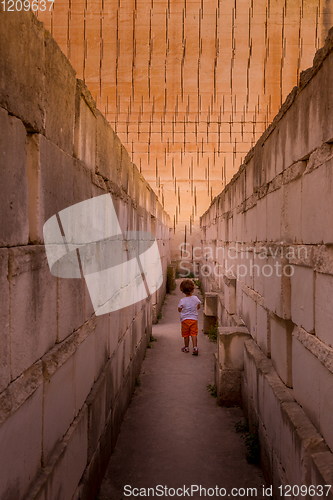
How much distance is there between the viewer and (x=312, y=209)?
7.10 ft

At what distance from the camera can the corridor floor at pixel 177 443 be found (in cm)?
294

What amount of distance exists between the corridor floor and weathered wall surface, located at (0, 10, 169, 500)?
412 mm

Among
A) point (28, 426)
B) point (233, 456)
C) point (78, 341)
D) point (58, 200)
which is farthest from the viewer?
point (233, 456)

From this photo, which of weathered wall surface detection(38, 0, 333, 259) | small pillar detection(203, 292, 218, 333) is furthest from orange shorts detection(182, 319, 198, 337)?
weathered wall surface detection(38, 0, 333, 259)

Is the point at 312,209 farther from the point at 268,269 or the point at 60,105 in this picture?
the point at 60,105

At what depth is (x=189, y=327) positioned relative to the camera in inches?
255

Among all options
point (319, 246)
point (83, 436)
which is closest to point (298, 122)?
point (319, 246)

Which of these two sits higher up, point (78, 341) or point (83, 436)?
point (78, 341)

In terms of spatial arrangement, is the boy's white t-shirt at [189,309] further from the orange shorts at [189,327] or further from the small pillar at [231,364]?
the small pillar at [231,364]

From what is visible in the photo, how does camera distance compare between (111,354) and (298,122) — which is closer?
(298,122)

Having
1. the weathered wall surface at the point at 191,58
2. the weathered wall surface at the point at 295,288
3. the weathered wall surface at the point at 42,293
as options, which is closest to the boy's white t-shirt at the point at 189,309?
the weathered wall surface at the point at 295,288

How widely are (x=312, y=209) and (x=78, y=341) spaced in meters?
1.72

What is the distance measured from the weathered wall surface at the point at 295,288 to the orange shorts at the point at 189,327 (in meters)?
2.42

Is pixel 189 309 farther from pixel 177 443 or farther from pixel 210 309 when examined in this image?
pixel 177 443
